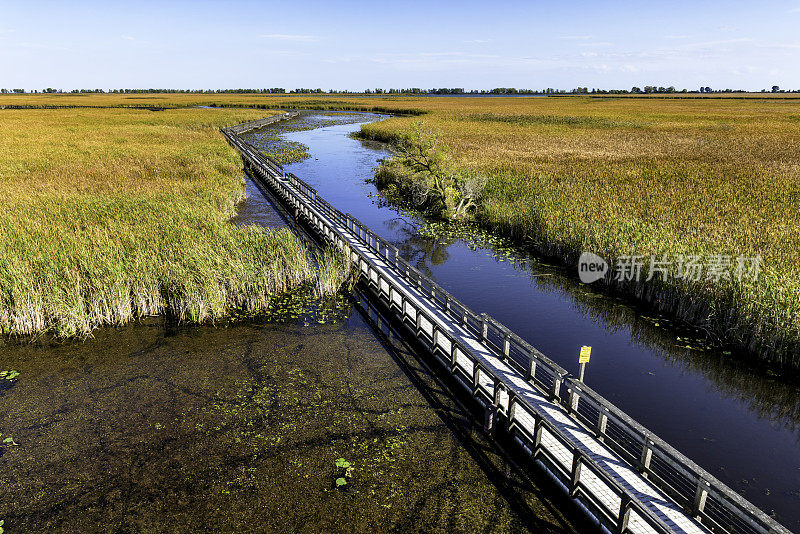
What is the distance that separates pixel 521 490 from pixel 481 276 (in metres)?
11.3

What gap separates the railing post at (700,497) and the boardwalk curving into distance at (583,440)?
1cm

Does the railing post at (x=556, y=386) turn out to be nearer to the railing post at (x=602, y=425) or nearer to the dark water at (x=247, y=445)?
the railing post at (x=602, y=425)

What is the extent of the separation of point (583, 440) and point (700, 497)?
6.60 feet

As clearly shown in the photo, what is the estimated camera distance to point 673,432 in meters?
9.48

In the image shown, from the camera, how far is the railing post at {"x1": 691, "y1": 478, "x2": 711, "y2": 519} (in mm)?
6355

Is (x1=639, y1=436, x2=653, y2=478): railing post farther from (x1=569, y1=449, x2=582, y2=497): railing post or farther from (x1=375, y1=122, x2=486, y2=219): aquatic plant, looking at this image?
(x1=375, y1=122, x2=486, y2=219): aquatic plant

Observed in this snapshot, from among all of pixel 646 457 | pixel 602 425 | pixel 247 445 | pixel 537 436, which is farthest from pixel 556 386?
pixel 247 445

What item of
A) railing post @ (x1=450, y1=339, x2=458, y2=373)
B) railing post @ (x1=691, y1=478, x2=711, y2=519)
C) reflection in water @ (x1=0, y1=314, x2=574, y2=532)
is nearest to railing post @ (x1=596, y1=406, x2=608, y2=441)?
reflection in water @ (x1=0, y1=314, x2=574, y2=532)

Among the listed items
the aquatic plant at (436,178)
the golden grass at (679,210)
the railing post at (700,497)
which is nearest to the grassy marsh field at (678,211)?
the golden grass at (679,210)

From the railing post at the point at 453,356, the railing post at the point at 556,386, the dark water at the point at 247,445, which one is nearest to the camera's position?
the dark water at the point at 247,445

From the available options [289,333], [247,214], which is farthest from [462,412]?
[247,214]

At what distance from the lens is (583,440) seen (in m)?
8.24

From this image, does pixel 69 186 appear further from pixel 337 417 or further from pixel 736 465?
pixel 736 465

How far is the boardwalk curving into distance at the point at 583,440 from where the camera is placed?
255 inches
